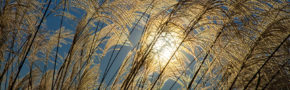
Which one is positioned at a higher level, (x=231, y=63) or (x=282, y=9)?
(x=282, y=9)

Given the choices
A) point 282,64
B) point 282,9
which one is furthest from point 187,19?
point 282,64

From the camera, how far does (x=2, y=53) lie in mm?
1724

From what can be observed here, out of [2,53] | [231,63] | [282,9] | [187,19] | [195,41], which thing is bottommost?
[2,53]

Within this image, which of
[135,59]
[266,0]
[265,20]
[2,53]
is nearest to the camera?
[266,0]

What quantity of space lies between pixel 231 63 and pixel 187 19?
0.50 metres

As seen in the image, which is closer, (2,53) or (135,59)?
(135,59)

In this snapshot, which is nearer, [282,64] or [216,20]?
[216,20]

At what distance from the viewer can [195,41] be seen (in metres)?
1.42

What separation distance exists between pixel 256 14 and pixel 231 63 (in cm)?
42

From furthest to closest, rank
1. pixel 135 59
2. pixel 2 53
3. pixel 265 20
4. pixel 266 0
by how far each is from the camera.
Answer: pixel 2 53 → pixel 135 59 → pixel 265 20 → pixel 266 0

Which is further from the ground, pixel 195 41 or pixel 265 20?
pixel 265 20

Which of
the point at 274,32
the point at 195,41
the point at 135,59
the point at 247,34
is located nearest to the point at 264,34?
the point at 274,32

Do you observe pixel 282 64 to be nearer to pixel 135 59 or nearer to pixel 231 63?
pixel 231 63

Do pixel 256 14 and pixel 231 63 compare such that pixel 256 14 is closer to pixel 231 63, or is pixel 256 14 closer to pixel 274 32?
pixel 274 32
